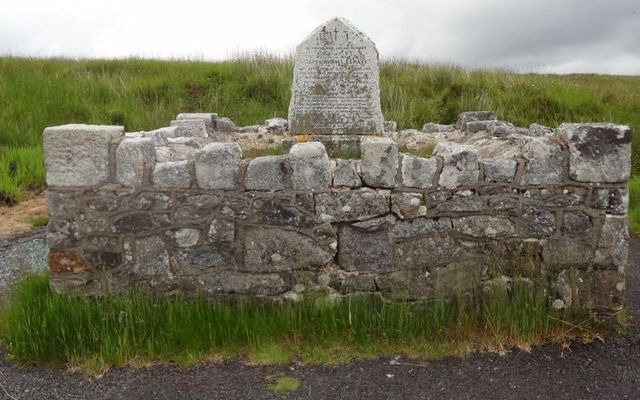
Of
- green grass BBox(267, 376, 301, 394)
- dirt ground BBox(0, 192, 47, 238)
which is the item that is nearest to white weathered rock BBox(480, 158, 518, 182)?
green grass BBox(267, 376, 301, 394)

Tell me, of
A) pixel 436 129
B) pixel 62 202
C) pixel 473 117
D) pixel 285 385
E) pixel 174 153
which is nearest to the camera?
pixel 285 385

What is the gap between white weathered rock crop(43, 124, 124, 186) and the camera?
4.55 m

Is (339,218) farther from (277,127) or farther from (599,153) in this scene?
(277,127)

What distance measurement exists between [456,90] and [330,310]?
10.1 metres

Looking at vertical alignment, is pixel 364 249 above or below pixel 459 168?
below

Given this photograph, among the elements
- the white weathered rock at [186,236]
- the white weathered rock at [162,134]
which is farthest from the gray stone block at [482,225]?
the white weathered rock at [162,134]

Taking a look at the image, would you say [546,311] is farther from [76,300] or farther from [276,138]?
[276,138]

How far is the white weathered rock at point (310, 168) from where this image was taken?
456cm

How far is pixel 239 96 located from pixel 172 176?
9.02 m

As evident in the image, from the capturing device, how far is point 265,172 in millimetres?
4590

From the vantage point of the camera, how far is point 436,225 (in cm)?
466

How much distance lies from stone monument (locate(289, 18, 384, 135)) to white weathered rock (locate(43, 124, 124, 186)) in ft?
11.4

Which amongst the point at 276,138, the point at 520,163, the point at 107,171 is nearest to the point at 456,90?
the point at 276,138

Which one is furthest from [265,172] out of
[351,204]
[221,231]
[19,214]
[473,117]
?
[473,117]
